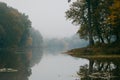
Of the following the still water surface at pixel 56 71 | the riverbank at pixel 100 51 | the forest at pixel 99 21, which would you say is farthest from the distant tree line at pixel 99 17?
the still water surface at pixel 56 71

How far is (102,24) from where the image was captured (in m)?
72.7

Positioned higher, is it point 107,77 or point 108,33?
point 108,33

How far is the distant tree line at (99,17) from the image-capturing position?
6396 centimetres

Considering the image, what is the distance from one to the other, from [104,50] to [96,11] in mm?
11359

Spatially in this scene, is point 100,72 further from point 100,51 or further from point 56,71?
point 100,51

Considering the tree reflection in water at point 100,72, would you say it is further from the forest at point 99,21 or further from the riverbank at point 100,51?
the forest at point 99,21

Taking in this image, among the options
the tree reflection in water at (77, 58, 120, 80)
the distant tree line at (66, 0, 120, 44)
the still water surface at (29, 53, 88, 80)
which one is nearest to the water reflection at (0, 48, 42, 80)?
the still water surface at (29, 53, 88, 80)

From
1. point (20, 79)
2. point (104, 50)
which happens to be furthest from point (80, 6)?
point (20, 79)

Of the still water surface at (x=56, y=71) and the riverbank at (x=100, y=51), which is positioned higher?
the riverbank at (x=100, y=51)

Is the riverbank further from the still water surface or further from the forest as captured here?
the still water surface

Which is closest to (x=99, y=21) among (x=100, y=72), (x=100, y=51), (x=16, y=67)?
(x=100, y=51)

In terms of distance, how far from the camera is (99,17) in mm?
72000

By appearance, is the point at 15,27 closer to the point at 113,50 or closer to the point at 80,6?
the point at 80,6

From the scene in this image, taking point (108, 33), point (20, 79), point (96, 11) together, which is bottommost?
point (20, 79)
